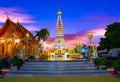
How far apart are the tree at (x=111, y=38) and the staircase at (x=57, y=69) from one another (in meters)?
30.3

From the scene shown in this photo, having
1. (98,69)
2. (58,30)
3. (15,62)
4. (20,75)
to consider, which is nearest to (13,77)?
(20,75)

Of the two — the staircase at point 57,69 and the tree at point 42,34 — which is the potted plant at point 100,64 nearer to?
the staircase at point 57,69

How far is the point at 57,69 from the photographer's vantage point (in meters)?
20.8

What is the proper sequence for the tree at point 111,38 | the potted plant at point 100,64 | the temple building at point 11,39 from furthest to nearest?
the tree at point 111,38 → the temple building at point 11,39 → the potted plant at point 100,64

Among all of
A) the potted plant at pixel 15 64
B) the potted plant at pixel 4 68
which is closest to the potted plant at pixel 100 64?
the potted plant at pixel 15 64

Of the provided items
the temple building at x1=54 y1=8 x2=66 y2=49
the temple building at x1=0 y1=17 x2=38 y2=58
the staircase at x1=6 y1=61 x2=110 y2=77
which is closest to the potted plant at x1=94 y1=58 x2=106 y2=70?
the staircase at x1=6 y1=61 x2=110 y2=77

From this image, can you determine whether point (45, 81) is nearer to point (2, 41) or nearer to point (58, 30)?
point (2, 41)

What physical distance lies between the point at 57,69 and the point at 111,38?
110 ft

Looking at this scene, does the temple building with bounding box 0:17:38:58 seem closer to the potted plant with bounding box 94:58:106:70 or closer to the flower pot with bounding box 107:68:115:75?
the potted plant with bounding box 94:58:106:70

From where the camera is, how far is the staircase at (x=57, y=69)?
1919cm

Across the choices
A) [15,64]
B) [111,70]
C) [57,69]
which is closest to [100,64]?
[111,70]

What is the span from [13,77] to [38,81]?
3.07 m

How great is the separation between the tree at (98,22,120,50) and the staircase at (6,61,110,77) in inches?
1192

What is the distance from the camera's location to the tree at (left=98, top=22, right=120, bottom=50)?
5150cm
